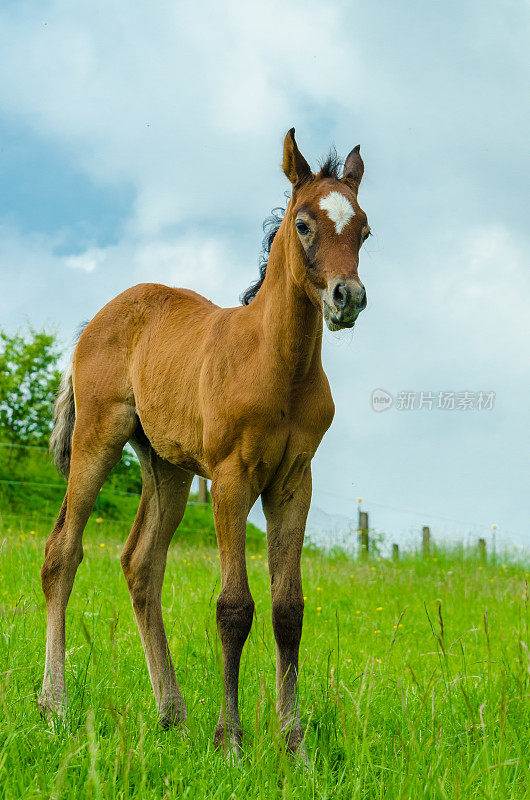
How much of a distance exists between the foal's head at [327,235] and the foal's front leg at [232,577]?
0.94m

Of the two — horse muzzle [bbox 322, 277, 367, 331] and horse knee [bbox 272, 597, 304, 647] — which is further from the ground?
horse muzzle [bbox 322, 277, 367, 331]

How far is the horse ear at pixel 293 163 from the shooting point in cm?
366

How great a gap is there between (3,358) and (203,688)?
796 inches

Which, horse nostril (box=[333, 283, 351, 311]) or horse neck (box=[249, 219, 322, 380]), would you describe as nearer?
horse nostril (box=[333, 283, 351, 311])

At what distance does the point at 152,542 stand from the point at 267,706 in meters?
1.43

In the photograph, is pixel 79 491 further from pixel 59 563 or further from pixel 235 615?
pixel 235 615

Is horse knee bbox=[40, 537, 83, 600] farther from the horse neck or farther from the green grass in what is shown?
the horse neck

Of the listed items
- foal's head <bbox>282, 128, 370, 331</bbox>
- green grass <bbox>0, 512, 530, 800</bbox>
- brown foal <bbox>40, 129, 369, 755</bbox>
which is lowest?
green grass <bbox>0, 512, 530, 800</bbox>

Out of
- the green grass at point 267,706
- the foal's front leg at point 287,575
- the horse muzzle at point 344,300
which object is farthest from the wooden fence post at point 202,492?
the horse muzzle at point 344,300

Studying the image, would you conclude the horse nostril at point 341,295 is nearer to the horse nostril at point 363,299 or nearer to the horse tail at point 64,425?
the horse nostril at point 363,299

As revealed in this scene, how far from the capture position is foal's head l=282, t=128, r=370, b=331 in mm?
3129

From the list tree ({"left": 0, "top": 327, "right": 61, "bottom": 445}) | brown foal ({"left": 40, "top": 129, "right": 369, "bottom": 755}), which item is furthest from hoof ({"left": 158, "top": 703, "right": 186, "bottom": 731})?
tree ({"left": 0, "top": 327, "right": 61, "bottom": 445})

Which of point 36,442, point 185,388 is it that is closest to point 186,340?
point 185,388

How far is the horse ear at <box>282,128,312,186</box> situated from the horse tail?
252 cm
